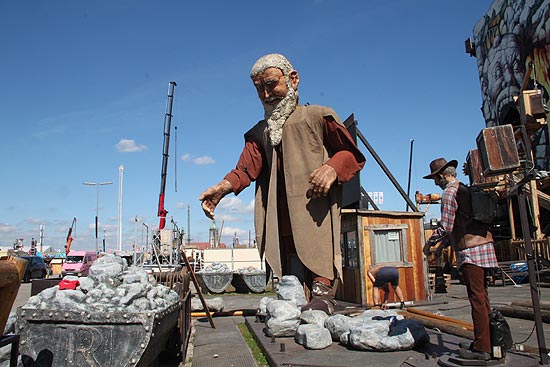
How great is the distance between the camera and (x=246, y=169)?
196 inches

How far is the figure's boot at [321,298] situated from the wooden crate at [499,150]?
1.93 m

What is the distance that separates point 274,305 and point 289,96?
2.05 meters

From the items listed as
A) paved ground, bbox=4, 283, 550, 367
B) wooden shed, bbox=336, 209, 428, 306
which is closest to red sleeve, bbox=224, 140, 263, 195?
paved ground, bbox=4, 283, 550, 367

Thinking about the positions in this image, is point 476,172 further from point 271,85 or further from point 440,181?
point 271,85

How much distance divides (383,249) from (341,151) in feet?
16.3

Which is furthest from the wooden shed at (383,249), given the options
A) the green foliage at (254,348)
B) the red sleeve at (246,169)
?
the red sleeve at (246,169)

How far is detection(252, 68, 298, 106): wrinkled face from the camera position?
4566mm

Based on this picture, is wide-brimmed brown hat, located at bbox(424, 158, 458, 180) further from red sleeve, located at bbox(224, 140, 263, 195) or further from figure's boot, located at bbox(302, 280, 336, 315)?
red sleeve, located at bbox(224, 140, 263, 195)

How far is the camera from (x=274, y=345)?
378cm

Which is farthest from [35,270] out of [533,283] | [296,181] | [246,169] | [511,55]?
[533,283]

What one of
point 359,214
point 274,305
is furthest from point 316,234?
point 359,214

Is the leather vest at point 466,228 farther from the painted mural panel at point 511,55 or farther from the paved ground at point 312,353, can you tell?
the painted mural panel at point 511,55

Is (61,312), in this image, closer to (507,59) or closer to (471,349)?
(471,349)

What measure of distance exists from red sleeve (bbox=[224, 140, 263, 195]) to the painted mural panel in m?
14.4
